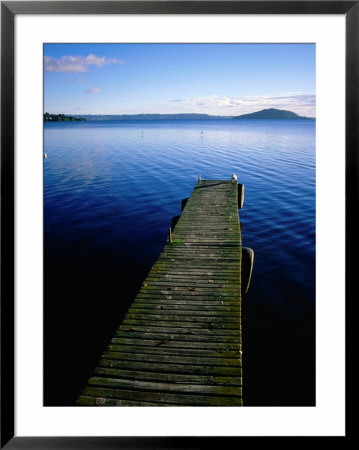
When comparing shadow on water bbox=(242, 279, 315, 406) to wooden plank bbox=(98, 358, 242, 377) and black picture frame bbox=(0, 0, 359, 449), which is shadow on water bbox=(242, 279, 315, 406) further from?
black picture frame bbox=(0, 0, 359, 449)

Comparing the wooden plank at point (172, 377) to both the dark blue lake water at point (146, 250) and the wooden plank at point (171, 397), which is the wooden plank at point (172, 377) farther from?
the dark blue lake water at point (146, 250)

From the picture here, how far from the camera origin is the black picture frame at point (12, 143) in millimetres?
3867

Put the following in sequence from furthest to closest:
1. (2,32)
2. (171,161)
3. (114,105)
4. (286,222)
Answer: (171,161), (286,222), (114,105), (2,32)

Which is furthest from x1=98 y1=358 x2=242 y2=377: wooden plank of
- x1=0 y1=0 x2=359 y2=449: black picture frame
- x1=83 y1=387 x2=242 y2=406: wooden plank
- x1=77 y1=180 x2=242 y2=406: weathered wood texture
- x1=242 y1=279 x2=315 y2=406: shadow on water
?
x1=242 y1=279 x2=315 y2=406: shadow on water

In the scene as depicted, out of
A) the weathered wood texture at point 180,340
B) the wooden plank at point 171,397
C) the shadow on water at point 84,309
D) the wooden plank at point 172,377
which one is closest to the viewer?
the wooden plank at point 171,397

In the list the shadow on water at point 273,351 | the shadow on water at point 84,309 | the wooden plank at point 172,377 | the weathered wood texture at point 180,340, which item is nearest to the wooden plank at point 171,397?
the weathered wood texture at point 180,340

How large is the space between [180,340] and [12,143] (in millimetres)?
3404

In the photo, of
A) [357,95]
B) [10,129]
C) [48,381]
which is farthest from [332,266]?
[10,129]

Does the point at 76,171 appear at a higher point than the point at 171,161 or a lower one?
higher

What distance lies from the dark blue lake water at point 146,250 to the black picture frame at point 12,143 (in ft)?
1.47

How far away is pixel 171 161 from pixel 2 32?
2333 cm

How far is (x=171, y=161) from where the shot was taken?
88.6ft

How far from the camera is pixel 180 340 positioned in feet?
17.6

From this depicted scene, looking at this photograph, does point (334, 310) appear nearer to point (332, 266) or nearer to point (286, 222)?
point (332, 266)
